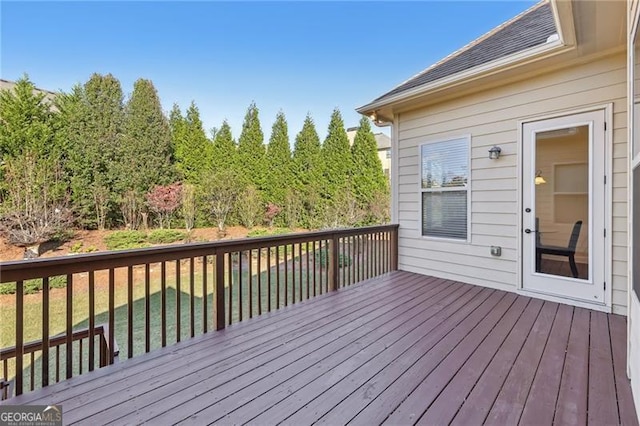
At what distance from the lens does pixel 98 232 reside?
9070mm

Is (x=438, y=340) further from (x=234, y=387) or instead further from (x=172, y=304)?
(x=172, y=304)

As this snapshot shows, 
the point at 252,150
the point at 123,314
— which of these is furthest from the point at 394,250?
the point at 252,150

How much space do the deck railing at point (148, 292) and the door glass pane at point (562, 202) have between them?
2106 mm

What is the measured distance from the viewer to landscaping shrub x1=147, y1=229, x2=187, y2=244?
28.2 feet

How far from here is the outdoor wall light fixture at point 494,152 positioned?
13.4 feet

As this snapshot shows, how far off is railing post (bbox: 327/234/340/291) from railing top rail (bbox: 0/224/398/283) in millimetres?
766

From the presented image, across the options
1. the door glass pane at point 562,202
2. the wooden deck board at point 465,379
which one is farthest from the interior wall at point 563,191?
the wooden deck board at point 465,379

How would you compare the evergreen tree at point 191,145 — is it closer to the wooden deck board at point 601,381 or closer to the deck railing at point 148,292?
the deck railing at point 148,292

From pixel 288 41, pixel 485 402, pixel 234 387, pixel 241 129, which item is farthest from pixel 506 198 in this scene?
pixel 241 129

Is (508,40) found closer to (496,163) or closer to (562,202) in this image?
(496,163)

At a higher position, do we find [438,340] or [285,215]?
[285,215]

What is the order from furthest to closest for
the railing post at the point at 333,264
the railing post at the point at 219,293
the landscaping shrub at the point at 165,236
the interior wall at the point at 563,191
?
1. the landscaping shrub at the point at 165,236
2. the railing post at the point at 333,264
3. the interior wall at the point at 563,191
4. the railing post at the point at 219,293

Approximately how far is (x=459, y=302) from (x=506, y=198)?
59.8 inches

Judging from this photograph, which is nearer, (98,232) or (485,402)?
(485,402)
